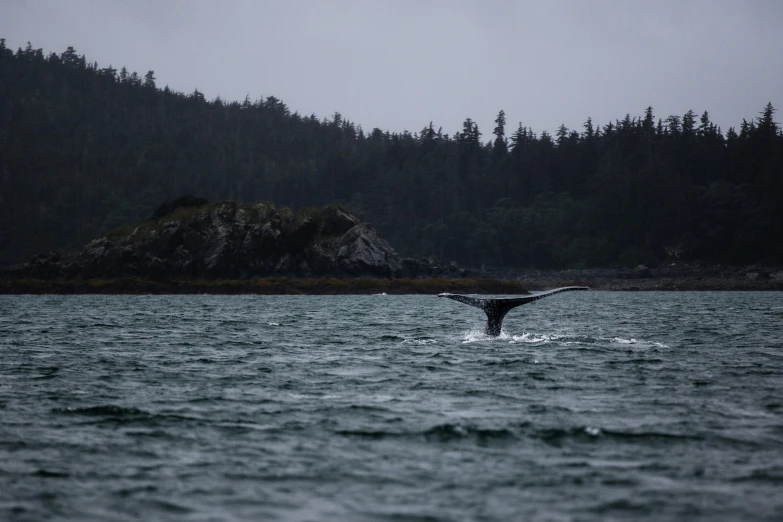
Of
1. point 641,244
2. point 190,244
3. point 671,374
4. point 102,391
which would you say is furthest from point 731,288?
point 102,391

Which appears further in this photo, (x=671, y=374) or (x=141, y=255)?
(x=141, y=255)

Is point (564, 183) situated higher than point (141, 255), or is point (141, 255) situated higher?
point (564, 183)

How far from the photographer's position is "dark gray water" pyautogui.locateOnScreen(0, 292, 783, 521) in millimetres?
9680

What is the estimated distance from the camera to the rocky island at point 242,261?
10331 cm

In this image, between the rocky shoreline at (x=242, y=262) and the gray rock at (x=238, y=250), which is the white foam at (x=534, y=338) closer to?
the rocky shoreline at (x=242, y=262)

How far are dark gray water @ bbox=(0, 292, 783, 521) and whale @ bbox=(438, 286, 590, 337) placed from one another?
166 cm

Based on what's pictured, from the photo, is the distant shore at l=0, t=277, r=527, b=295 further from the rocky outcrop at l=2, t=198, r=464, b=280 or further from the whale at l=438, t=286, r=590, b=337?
the whale at l=438, t=286, r=590, b=337

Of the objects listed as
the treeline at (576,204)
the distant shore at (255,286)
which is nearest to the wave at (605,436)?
the distant shore at (255,286)

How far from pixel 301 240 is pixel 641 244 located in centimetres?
6963

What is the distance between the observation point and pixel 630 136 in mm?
183375

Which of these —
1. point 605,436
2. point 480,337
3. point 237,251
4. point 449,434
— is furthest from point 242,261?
point 605,436

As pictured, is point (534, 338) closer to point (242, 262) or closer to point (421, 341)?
point (421, 341)

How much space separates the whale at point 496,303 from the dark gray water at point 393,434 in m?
1.66

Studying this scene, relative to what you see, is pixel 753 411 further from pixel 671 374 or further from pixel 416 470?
pixel 416 470
